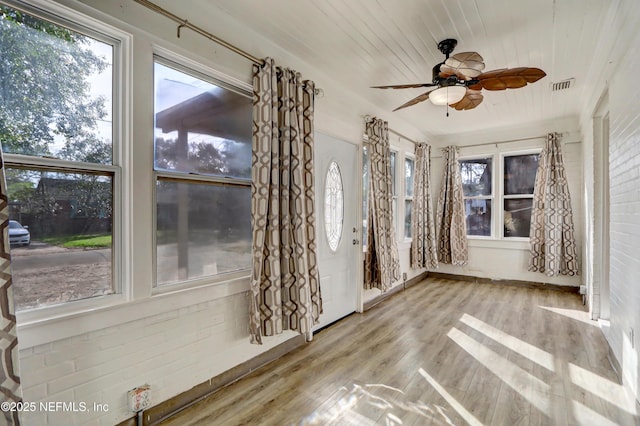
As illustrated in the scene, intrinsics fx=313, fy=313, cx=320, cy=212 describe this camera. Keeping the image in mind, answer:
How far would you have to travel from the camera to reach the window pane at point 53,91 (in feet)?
4.70

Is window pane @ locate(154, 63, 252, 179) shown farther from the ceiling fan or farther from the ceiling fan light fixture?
the ceiling fan light fixture

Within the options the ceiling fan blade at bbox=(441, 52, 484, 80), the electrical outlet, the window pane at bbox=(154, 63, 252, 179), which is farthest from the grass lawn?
the ceiling fan blade at bbox=(441, 52, 484, 80)

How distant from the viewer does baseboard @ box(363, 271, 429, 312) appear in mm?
4121

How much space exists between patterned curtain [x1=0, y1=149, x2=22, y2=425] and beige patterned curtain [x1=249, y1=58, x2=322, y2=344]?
132 centimetres

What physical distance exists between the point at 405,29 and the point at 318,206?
175cm

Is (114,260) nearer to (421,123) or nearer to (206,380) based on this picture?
(206,380)

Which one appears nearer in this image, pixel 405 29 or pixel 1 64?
pixel 1 64

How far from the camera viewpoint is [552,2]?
2168 millimetres

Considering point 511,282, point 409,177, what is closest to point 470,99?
point 409,177

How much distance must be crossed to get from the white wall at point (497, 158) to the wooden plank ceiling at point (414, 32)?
155 cm

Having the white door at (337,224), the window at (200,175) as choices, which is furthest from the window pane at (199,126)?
the white door at (337,224)

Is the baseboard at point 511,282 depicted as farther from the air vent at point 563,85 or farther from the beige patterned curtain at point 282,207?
the beige patterned curtain at point 282,207

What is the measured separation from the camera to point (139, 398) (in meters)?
1.79

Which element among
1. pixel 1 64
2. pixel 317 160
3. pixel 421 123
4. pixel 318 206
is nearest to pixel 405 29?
pixel 317 160
